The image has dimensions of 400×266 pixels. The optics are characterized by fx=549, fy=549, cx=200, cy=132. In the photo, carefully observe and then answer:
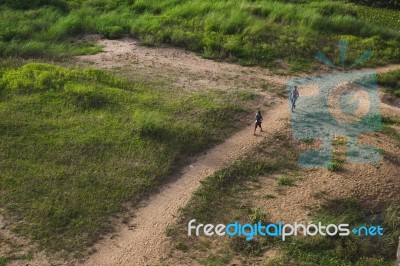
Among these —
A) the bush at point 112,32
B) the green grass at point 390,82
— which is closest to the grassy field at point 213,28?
the bush at point 112,32

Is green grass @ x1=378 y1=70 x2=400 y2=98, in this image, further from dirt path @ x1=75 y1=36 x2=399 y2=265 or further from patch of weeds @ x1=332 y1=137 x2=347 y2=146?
patch of weeds @ x1=332 y1=137 x2=347 y2=146

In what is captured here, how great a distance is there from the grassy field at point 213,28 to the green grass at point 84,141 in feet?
12.3

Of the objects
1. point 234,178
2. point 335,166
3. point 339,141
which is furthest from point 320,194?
point 339,141

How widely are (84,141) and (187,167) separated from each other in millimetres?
3385

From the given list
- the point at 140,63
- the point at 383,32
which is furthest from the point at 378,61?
the point at 140,63

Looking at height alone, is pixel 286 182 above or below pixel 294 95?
Result: below

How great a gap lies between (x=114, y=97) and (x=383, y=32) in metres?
13.6

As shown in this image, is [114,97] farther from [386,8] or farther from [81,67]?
[386,8]

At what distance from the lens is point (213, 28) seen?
25.5 meters

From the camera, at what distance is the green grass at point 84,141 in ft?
48.5

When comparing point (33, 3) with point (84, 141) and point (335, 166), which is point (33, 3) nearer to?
point (84, 141)

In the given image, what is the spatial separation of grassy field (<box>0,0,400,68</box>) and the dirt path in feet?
2.98

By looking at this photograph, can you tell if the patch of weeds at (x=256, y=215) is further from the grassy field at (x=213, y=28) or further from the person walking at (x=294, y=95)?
the grassy field at (x=213, y=28)

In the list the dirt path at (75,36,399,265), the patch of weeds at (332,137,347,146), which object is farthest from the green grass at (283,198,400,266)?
the dirt path at (75,36,399,265)
